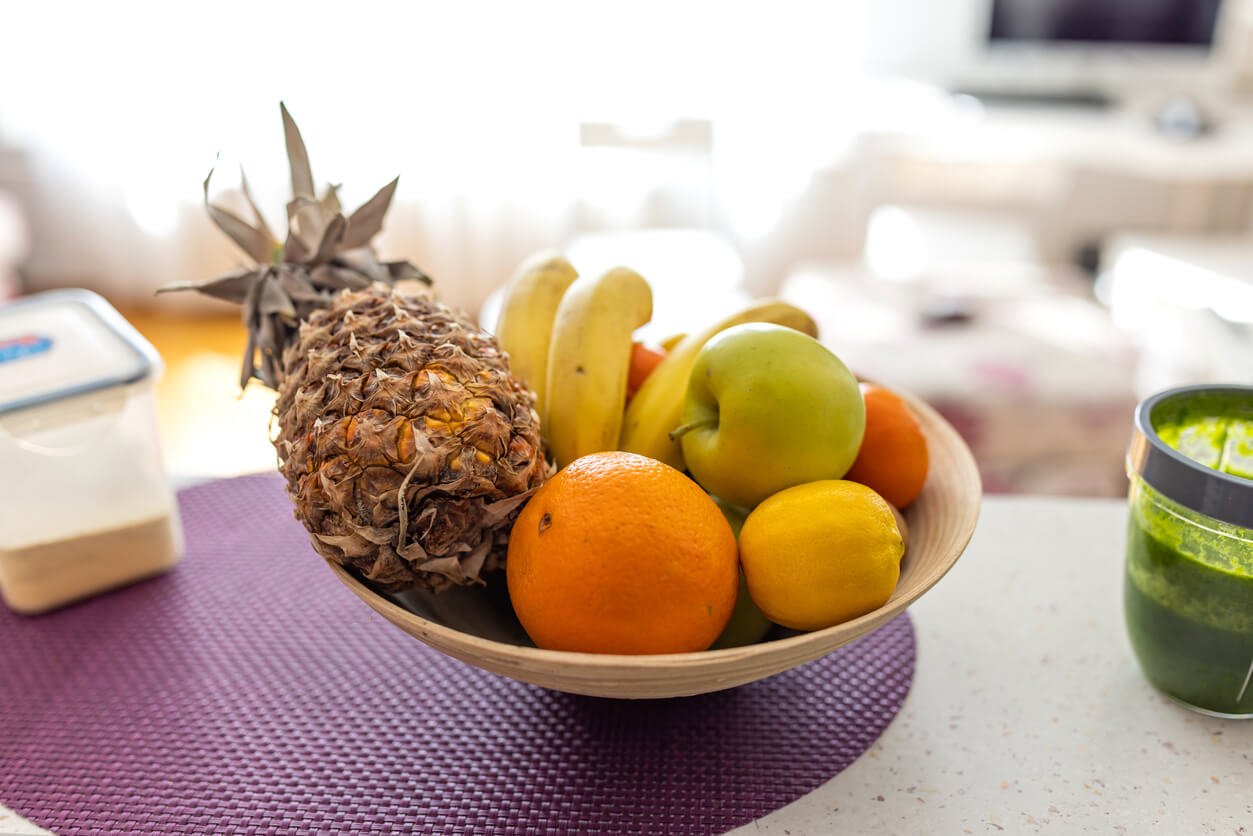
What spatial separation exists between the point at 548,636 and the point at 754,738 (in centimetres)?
18

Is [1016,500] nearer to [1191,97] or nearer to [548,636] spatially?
[548,636]

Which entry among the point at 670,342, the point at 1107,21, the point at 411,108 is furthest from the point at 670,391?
the point at 1107,21

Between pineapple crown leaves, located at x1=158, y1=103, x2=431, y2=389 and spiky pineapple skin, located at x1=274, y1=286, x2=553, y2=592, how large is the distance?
139 millimetres

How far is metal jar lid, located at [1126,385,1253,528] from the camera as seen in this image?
57cm

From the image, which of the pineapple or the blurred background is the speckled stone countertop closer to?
the pineapple

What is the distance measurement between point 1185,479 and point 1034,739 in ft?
0.66

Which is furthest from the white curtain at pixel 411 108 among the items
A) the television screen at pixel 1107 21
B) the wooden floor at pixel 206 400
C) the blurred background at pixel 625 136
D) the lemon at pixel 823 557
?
the lemon at pixel 823 557

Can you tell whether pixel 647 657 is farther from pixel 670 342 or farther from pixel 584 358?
pixel 670 342

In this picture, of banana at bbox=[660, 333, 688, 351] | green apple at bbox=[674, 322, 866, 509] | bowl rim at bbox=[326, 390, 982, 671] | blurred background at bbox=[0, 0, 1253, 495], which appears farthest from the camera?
blurred background at bbox=[0, 0, 1253, 495]

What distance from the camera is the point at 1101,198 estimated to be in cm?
324

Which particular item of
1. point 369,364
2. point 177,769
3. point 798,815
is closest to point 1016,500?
point 798,815

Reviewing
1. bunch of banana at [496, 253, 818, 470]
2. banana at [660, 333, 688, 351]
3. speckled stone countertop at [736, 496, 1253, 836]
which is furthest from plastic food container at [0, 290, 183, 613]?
speckled stone countertop at [736, 496, 1253, 836]

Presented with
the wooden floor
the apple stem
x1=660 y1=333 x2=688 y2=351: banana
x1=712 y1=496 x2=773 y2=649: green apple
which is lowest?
the wooden floor

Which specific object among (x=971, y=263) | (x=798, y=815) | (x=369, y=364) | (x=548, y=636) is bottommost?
(x=971, y=263)
